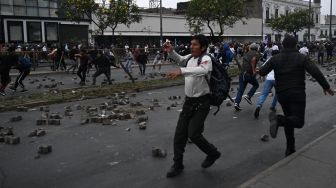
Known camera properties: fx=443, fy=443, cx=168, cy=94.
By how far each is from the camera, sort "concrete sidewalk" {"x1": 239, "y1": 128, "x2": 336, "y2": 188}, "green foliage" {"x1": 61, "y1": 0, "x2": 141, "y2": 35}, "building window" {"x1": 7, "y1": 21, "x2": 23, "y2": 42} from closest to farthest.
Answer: "concrete sidewalk" {"x1": 239, "y1": 128, "x2": 336, "y2": 188}
"green foliage" {"x1": 61, "y1": 0, "x2": 141, "y2": 35}
"building window" {"x1": 7, "y1": 21, "x2": 23, "y2": 42}

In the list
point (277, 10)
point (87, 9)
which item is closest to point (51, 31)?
point (87, 9)

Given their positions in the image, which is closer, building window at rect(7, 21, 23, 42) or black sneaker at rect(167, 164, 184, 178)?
black sneaker at rect(167, 164, 184, 178)

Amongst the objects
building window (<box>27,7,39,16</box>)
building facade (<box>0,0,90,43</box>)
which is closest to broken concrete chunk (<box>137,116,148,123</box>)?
building facade (<box>0,0,90,43</box>)

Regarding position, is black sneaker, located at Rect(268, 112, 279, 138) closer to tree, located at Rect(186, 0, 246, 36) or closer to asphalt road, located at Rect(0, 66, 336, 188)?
asphalt road, located at Rect(0, 66, 336, 188)

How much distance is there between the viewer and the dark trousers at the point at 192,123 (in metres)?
5.35

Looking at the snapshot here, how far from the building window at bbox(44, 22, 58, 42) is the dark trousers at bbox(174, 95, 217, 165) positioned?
113 feet

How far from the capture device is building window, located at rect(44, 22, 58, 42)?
37.7 metres

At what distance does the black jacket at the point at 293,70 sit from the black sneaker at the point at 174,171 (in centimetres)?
177

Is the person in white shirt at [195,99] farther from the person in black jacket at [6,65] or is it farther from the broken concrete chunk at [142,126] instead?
the person in black jacket at [6,65]

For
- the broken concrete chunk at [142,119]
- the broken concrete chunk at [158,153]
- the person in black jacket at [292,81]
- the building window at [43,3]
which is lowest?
the broken concrete chunk at [158,153]

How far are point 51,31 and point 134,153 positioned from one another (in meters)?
33.5


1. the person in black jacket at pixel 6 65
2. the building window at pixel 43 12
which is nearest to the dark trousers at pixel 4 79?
the person in black jacket at pixel 6 65

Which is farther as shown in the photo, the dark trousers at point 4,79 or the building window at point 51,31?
the building window at point 51,31

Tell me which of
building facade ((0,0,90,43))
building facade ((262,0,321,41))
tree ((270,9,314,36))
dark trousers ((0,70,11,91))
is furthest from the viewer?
building facade ((262,0,321,41))
